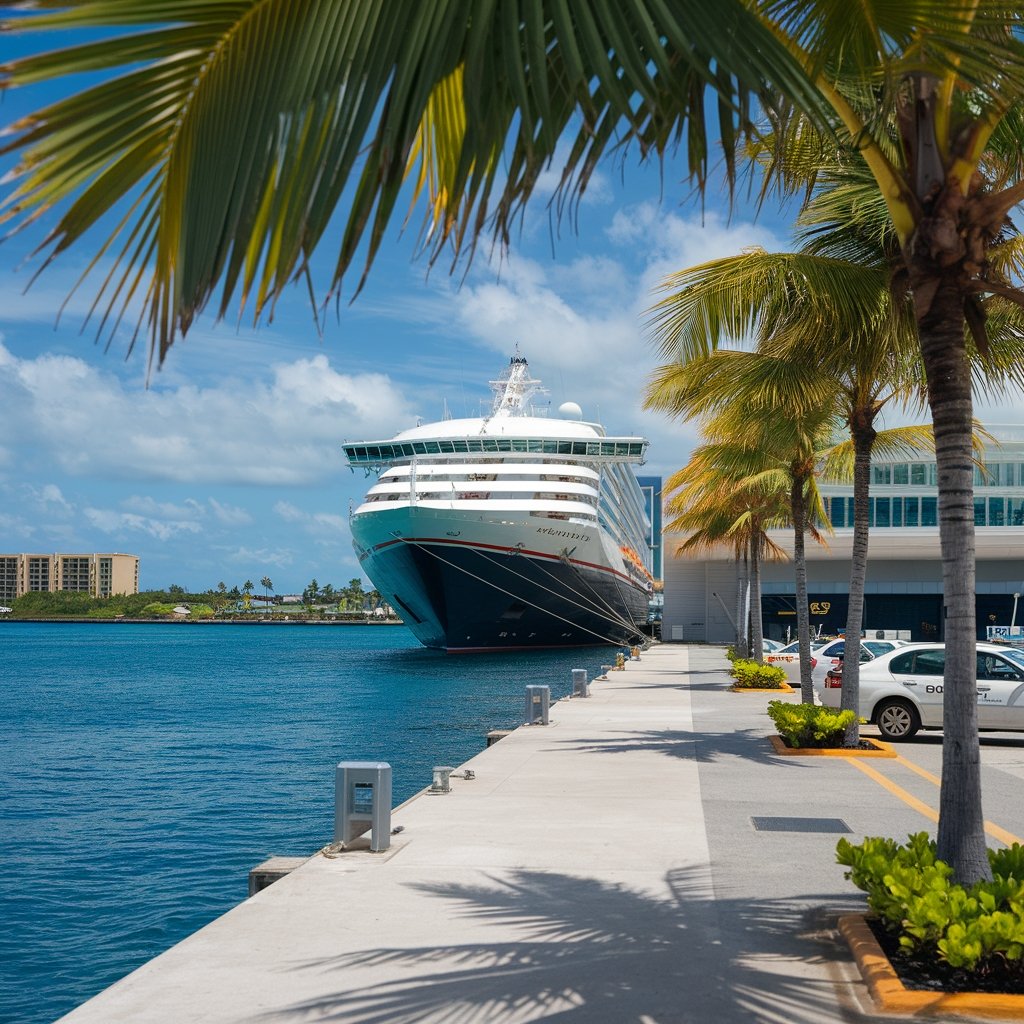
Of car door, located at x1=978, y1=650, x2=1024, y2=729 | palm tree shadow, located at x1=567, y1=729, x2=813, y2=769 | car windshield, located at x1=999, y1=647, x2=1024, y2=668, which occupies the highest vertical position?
car windshield, located at x1=999, y1=647, x2=1024, y2=668

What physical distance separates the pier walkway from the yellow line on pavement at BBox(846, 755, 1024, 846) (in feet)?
0.33

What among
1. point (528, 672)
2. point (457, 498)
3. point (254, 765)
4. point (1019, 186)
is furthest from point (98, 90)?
point (457, 498)

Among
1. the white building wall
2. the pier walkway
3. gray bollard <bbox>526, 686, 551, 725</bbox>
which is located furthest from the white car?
the white building wall

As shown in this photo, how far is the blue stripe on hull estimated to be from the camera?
57.4m

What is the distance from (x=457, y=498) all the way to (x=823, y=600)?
89.6 feet

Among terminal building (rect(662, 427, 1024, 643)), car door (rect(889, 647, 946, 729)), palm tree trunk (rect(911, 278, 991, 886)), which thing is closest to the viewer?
palm tree trunk (rect(911, 278, 991, 886))

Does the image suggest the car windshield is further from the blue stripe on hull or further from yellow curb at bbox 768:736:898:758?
the blue stripe on hull

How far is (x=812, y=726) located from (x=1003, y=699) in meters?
3.86

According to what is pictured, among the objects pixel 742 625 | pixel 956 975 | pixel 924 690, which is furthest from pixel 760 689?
pixel 956 975

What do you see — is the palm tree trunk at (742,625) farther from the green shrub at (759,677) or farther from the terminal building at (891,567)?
the green shrub at (759,677)

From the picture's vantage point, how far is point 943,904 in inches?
240

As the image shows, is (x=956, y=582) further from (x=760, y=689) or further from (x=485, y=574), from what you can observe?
(x=485, y=574)

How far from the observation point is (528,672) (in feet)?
166

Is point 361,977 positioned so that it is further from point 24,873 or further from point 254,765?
point 254,765
